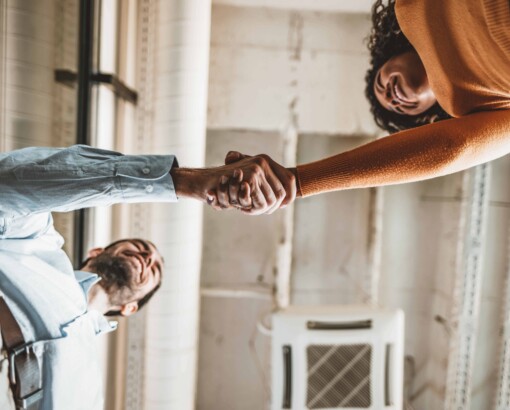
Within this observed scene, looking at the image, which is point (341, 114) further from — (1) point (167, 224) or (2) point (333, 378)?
(2) point (333, 378)

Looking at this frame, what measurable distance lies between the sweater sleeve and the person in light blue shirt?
12cm

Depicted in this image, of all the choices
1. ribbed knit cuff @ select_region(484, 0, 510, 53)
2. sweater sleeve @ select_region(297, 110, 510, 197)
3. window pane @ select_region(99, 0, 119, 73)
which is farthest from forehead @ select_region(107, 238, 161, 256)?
ribbed knit cuff @ select_region(484, 0, 510, 53)

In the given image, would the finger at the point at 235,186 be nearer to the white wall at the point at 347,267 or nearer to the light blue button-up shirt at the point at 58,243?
the light blue button-up shirt at the point at 58,243

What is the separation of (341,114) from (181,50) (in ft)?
3.24

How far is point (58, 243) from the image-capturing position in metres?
1.09

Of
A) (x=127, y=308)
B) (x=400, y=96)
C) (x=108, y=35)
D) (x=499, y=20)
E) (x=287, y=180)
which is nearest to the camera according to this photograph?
(x=499, y=20)

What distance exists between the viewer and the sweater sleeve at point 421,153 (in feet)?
2.24

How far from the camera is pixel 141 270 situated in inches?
57.6

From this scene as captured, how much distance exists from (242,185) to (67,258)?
0.65 m

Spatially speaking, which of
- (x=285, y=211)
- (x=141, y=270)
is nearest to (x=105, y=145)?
(x=141, y=270)

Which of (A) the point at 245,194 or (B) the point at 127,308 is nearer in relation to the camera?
(A) the point at 245,194

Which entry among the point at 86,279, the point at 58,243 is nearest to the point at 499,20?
the point at 58,243

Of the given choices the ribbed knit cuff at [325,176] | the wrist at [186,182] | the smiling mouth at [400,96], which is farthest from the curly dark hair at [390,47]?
the wrist at [186,182]

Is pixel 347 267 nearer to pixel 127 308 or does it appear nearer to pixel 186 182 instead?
pixel 127 308
